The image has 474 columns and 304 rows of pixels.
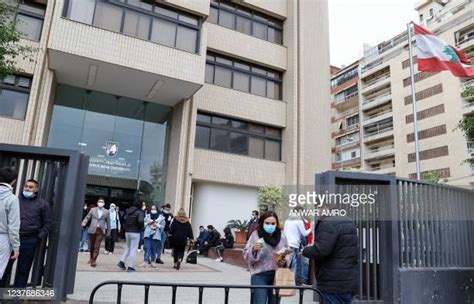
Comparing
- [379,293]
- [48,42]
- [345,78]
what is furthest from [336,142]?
[379,293]

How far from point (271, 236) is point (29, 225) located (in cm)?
344

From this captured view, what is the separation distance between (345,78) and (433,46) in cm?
4065

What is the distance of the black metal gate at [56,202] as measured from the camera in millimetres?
5785

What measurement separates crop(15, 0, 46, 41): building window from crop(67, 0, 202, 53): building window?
2.06m

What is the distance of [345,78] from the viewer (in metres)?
53.0

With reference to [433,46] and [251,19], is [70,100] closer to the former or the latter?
[251,19]

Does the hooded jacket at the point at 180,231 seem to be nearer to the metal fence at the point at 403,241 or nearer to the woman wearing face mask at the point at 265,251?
the metal fence at the point at 403,241

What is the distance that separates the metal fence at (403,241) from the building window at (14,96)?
1419cm

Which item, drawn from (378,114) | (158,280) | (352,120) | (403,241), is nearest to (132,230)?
(158,280)

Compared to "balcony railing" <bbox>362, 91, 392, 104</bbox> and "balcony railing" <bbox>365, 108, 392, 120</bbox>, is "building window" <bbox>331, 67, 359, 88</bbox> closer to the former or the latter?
"balcony railing" <bbox>362, 91, 392, 104</bbox>

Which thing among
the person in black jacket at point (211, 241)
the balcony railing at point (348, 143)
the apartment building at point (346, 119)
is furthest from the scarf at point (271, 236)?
the balcony railing at point (348, 143)

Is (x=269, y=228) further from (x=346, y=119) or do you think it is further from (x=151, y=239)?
(x=346, y=119)

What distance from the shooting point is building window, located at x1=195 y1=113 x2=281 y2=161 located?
20.3m

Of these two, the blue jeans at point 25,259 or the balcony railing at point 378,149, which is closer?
the blue jeans at point 25,259
